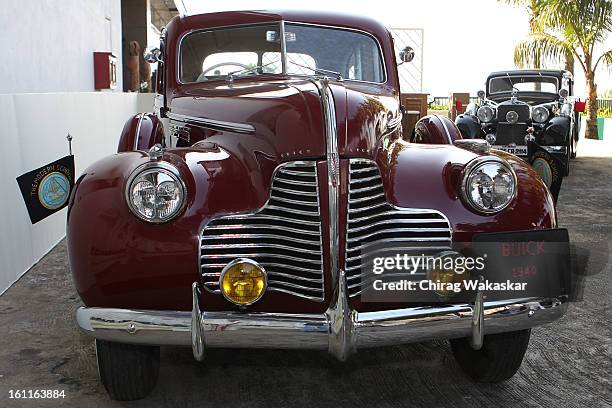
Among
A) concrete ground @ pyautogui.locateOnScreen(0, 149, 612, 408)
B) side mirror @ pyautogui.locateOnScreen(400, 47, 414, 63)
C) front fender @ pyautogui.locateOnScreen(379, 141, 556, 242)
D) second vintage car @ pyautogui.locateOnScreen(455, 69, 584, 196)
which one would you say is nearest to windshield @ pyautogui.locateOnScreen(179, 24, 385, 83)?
side mirror @ pyautogui.locateOnScreen(400, 47, 414, 63)

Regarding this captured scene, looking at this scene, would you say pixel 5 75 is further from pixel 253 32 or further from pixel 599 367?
pixel 599 367

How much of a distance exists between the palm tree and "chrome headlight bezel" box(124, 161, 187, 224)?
15077mm

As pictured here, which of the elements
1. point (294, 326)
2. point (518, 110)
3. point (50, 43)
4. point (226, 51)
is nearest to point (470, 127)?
point (518, 110)

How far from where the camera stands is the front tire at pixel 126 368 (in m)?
2.80

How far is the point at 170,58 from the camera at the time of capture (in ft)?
13.8

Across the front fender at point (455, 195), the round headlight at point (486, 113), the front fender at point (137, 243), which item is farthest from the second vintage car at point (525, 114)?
the front fender at point (137, 243)

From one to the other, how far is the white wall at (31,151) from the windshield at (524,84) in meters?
8.46

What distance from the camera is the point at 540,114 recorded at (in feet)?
39.3

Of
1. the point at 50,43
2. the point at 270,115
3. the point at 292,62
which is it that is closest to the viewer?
the point at 270,115

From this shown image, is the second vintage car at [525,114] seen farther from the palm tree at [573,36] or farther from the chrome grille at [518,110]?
the palm tree at [573,36]

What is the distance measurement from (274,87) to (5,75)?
456cm

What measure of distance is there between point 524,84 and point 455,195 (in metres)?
11.3

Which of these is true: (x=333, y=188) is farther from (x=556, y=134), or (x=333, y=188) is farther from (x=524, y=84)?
(x=524, y=84)

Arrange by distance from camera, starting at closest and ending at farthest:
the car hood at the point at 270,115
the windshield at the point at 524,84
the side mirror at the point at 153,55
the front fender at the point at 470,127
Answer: the car hood at the point at 270,115 → the side mirror at the point at 153,55 → the front fender at the point at 470,127 → the windshield at the point at 524,84
